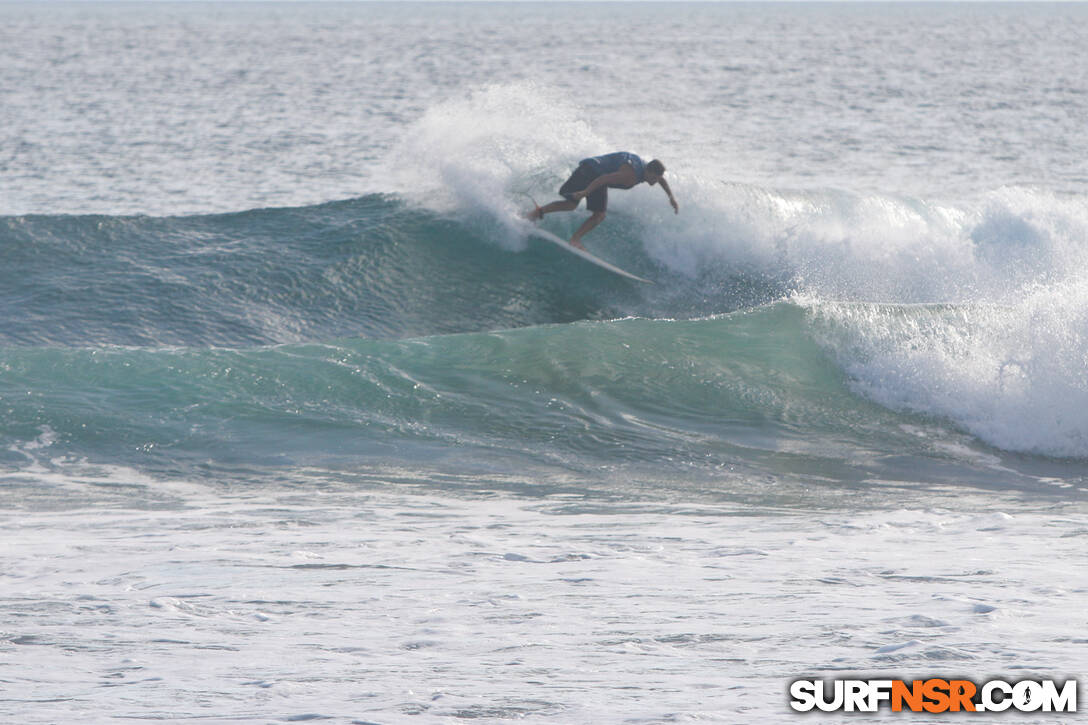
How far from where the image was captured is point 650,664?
14.7 feet

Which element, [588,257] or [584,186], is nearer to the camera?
[584,186]

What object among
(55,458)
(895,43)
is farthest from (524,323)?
(895,43)

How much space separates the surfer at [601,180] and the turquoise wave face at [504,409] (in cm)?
242

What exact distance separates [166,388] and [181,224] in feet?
20.6

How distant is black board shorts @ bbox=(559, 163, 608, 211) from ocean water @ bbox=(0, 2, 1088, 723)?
90cm

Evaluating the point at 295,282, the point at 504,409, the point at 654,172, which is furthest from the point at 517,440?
the point at 295,282

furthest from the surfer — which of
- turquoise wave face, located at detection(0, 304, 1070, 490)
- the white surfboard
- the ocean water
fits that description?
turquoise wave face, located at detection(0, 304, 1070, 490)

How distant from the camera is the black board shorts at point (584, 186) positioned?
1287cm

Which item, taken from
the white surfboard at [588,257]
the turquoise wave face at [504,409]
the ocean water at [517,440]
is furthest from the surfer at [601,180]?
the turquoise wave face at [504,409]

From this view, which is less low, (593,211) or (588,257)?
(593,211)

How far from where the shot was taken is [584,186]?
12.9 metres

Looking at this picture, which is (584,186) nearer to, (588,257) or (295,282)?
(588,257)

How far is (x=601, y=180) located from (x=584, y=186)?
0.71 ft

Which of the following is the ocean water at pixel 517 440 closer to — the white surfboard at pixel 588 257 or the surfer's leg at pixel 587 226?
the white surfboard at pixel 588 257
